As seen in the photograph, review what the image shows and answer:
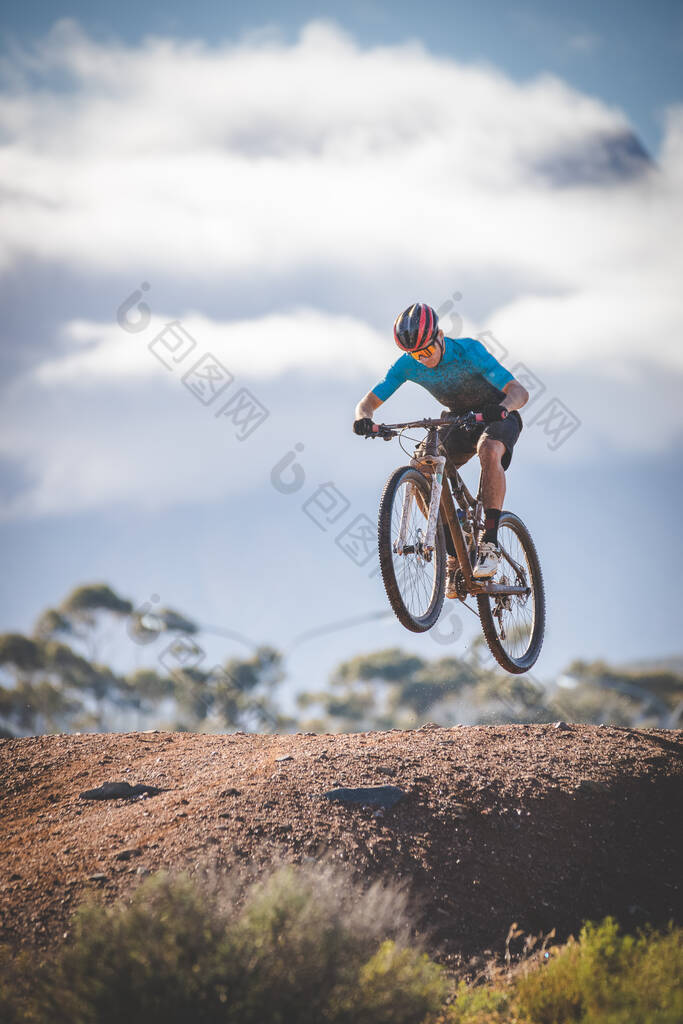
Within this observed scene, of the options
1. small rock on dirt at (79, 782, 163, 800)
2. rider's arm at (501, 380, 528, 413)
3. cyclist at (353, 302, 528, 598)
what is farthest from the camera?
cyclist at (353, 302, 528, 598)

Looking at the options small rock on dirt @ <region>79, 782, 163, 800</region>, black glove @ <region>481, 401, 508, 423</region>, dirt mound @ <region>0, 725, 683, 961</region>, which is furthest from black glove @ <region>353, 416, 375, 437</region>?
small rock on dirt @ <region>79, 782, 163, 800</region>

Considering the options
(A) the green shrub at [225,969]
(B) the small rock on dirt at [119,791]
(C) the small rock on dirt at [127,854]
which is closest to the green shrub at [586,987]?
(A) the green shrub at [225,969]

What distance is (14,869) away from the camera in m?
8.56

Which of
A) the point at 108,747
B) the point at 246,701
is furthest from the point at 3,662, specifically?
the point at 108,747

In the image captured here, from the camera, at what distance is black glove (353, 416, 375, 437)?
995 centimetres

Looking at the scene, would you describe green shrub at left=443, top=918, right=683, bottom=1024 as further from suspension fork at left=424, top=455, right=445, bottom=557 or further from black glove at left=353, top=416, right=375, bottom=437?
black glove at left=353, top=416, right=375, bottom=437

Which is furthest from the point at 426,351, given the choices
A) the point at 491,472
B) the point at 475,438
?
the point at 491,472

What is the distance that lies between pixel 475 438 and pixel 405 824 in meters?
4.55

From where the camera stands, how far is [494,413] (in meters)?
9.82

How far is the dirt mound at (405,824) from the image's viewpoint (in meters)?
8.38

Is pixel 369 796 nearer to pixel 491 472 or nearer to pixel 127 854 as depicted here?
pixel 127 854

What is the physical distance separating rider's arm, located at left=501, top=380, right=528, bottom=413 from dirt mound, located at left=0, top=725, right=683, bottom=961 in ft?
14.0

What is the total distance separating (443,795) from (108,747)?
4934mm

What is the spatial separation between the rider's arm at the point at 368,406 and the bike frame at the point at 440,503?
701mm
